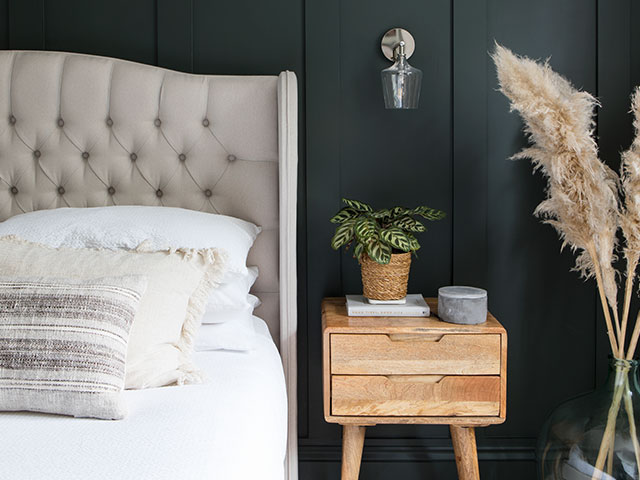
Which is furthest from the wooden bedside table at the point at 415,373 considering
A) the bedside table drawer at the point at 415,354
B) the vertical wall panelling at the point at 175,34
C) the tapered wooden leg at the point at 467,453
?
Answer: the vertical wall panelling at the point at 175,34

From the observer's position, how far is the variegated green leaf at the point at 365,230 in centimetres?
161

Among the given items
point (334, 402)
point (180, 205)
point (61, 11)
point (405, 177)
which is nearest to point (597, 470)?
point (334, 402)

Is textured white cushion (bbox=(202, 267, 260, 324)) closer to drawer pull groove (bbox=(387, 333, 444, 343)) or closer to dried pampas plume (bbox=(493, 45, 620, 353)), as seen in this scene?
drawer pull groove (bbox=(387, 333, 444, 343))

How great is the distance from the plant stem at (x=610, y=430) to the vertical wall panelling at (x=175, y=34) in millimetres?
1629

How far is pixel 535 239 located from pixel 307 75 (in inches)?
37.2

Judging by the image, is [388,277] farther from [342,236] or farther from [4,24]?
[4,24]

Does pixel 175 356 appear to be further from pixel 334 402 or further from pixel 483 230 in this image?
pixel 483 230

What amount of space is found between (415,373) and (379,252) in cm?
34

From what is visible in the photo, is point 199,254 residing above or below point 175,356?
above

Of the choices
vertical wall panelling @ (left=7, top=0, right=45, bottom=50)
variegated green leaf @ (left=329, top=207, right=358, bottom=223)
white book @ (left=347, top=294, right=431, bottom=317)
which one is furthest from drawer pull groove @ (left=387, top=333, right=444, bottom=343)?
vertical wall panelling @ (left=7, top=0, right=45, bottom=50)

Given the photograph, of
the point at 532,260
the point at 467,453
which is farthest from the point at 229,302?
the point at 532,260

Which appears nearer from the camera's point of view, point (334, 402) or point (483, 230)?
point (334, 402)

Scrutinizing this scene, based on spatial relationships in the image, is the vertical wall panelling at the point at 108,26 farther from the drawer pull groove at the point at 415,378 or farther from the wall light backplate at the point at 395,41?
the drawer pull groove at the point at 415,378

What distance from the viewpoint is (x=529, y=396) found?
79.1 inches
